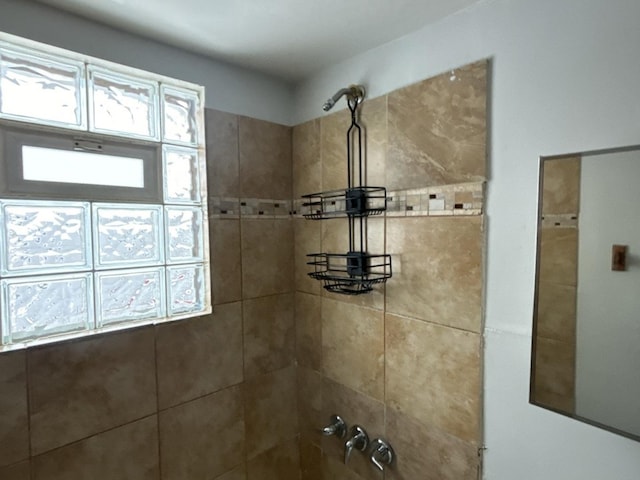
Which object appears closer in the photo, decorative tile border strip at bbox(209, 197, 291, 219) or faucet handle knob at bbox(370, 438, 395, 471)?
faucet handle knob at bbox(370, 438, 395, 471)

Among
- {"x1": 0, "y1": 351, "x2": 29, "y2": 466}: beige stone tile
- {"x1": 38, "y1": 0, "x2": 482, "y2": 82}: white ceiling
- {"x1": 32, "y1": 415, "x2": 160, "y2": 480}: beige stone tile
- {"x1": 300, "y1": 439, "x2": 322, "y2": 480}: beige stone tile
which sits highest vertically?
{"x1": 38, "y1": 0, "x2": 482, "y2": 82}: white ceiling

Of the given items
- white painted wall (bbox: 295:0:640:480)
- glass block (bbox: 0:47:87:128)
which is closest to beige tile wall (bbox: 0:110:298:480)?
glass block (bbox: 0:47:87:128)

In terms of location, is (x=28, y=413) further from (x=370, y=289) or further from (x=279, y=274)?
(x=370, y=289)

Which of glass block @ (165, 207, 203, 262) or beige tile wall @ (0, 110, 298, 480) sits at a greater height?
glass block @ (165, 207, 203, 262)

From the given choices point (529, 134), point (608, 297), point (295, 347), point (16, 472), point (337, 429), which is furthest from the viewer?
point (295, 347)

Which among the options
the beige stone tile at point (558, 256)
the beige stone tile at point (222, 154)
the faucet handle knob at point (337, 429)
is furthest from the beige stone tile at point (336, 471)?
the beige stone tile at point (222, 154)

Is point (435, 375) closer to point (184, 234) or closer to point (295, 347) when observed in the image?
point (295, 347)

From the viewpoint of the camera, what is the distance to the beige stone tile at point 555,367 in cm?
92

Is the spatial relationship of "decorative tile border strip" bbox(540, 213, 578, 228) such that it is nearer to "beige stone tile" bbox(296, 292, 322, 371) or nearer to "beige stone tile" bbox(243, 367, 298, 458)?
"beige stone tile" bbox(296, 292, 322, 371)

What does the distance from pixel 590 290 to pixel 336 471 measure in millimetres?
1342

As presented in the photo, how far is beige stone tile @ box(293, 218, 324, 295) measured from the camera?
164cm

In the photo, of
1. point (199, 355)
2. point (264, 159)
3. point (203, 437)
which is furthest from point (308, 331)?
point (264, 159)

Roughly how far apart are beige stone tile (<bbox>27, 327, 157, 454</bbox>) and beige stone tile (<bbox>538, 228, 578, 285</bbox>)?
1.35 metres

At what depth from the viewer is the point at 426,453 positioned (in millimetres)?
1252
